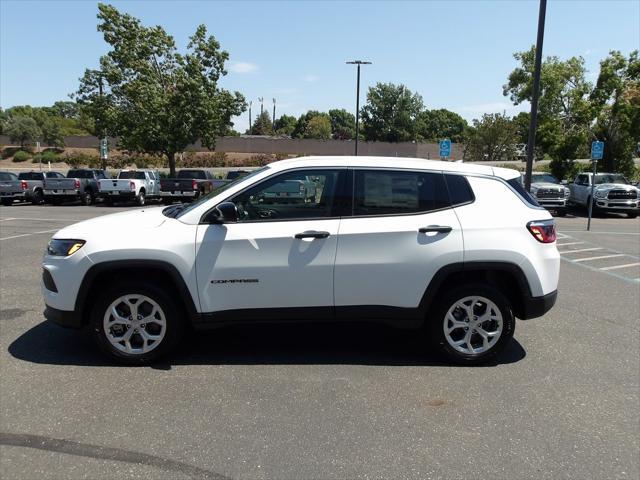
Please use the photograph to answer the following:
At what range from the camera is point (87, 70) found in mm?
27750

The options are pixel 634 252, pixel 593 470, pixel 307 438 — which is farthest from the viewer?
pixel 634 252

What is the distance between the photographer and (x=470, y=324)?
4469 millimetres

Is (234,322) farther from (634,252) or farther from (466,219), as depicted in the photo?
(634,252)

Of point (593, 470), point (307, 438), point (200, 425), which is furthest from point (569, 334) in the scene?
point (200, 425)

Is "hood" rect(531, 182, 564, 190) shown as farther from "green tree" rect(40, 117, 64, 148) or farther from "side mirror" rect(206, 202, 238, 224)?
"green tree" rect(40, 117, 64, 148)

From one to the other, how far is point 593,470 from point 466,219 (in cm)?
207

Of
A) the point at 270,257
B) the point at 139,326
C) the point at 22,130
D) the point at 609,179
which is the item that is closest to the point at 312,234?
the point at 270,257

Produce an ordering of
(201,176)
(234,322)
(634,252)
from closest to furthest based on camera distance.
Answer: (234,322)
(634,252)
(201,176)

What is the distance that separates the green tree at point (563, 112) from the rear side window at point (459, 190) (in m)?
25.7

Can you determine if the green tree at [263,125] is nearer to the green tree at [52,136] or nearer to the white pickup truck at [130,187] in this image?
the green tree at [52,136]

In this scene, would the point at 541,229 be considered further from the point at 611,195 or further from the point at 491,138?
the point at 491,138

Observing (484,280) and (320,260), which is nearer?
(320,260)

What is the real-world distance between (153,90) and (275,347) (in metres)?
24.6

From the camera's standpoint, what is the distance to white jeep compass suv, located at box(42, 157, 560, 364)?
4238 mm
